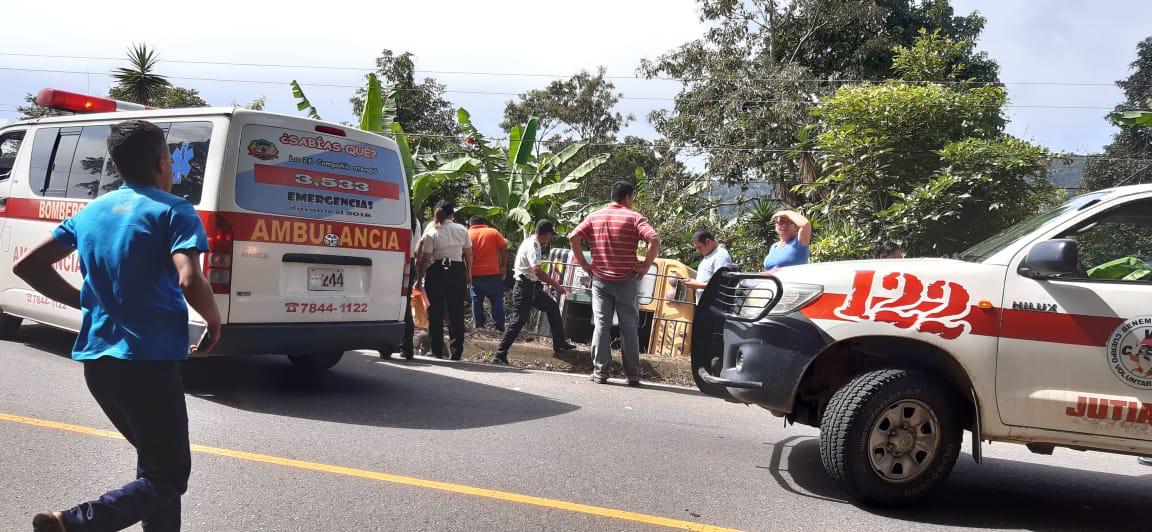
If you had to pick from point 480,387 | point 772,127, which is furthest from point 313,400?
point 772,127

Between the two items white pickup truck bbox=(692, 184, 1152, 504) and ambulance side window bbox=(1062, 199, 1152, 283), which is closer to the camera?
white pickup truck bbox=(692, 184, 1152, 504)

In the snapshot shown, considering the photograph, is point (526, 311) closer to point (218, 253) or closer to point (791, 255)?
point (791, 255)

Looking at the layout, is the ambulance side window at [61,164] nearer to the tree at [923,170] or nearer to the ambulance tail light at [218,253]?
the ambulance tail light at [218,253]

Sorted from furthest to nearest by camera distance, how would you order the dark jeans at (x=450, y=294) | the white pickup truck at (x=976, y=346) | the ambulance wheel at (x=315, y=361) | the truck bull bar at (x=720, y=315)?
the dark jeans at (x=450, y=294) → the ambulance wheel at (x=315, y=361) → the truck bull bar at (x=720, y=315) → the white pickup truck at (x=976, y=346)

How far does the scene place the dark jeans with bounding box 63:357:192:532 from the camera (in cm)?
284

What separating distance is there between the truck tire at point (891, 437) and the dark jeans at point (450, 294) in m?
5.39

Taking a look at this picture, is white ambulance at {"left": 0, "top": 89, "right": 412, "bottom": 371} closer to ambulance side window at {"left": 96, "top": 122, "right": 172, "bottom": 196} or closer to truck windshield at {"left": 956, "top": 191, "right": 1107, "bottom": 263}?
ambulance side window at {"left": 96, "top": 122, "right": 172, "bottom": 196}

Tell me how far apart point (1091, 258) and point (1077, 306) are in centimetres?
42

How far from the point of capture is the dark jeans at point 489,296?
1127 centimetres

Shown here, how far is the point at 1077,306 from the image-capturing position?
421cm

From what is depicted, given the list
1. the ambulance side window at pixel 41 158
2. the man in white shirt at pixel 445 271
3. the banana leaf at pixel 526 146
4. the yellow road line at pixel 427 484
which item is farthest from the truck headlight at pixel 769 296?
the banana leaf at pixel 526 146

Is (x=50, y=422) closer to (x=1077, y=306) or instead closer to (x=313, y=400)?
(x=313, y=400)

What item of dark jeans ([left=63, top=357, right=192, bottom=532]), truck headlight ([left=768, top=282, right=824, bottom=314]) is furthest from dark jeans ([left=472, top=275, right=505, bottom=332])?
dark jeans ([left=63, top=357, right=192, bottom=532])

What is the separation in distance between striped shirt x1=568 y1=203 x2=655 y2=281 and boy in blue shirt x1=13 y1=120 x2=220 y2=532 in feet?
16.5
